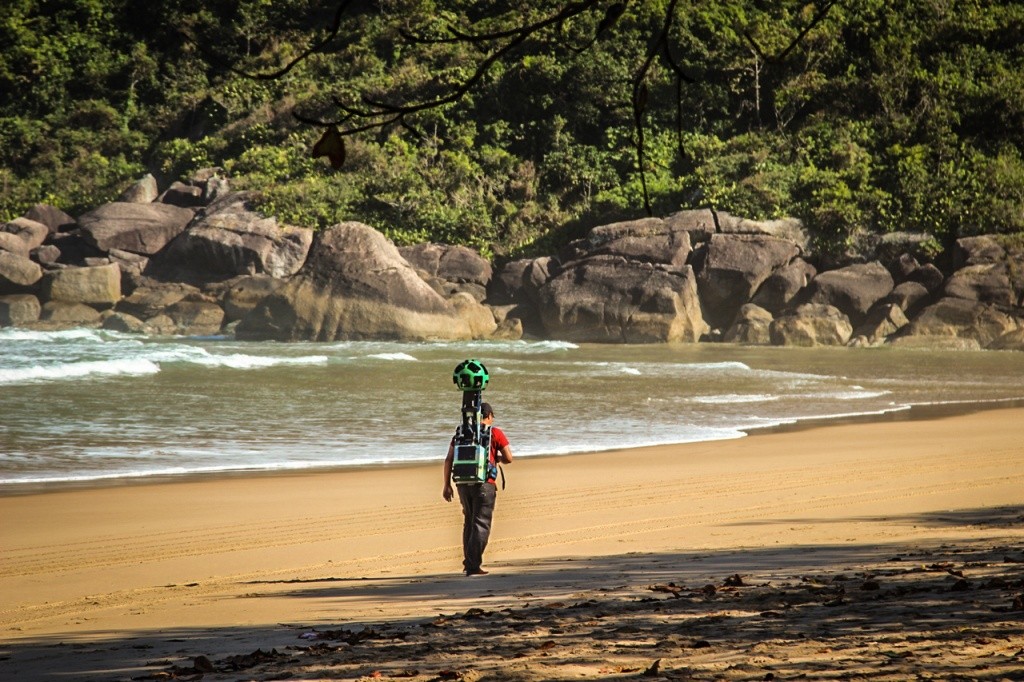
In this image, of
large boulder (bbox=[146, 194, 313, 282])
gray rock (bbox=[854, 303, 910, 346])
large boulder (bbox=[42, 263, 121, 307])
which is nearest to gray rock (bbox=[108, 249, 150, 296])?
large boulder (bbox=[146, 194, 313, 282])

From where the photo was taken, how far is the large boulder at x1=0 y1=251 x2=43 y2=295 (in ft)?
127

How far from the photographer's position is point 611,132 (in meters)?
42.7

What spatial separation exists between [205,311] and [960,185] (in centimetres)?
2535

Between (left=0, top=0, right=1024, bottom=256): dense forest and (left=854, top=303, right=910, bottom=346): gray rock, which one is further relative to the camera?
(left=0, top=0, right=1024, bottom=256): dense forest

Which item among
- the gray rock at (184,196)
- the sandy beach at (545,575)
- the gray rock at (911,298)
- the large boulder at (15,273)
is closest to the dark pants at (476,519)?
the sandy beach at (545,575)

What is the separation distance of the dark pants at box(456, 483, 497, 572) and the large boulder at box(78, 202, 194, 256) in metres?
36.4

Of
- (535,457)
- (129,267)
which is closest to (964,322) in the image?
(535,457)

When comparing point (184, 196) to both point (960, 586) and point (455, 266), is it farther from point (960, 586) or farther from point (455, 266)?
point (960, 586)

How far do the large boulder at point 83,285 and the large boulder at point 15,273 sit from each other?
1.90 ft

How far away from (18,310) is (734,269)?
78.0ft

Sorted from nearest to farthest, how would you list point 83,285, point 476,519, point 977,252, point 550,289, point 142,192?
1. point 476,519
2. point 977,252
3. point 550,289
4. point 83,285
5. point 142,192

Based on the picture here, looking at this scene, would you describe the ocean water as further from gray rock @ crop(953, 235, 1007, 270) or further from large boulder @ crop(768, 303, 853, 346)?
gray rock @ crop(953, 235, 1007, 270)

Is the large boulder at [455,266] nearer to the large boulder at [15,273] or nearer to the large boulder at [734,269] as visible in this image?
the large boulder at [734,269]

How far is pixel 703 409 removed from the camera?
17.8 metres
